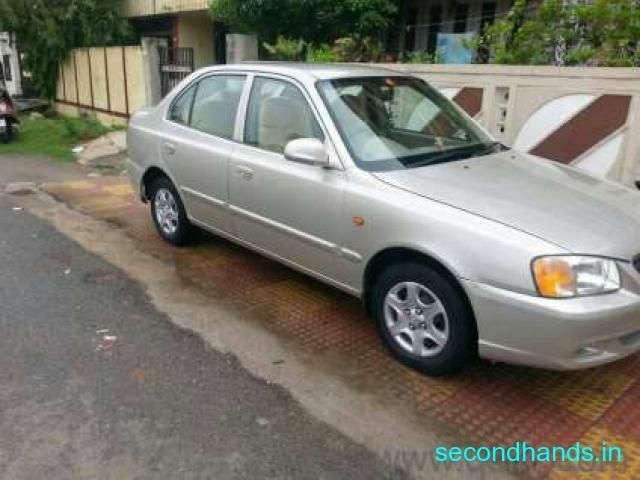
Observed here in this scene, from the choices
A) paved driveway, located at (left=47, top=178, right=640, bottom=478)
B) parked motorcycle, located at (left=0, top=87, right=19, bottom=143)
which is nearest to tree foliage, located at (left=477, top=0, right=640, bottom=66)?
paved driveway, located at (left=47, top=178, right=640, bottom=478)

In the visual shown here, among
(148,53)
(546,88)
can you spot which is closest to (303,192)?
(546,88)

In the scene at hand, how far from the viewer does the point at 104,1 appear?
583 inches

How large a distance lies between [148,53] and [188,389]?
10111 millimetres

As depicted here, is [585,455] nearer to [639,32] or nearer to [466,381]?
[466,381]

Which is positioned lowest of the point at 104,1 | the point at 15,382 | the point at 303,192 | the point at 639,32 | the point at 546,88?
the point at 15,382

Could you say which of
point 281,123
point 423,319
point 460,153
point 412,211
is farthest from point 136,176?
point 423,319

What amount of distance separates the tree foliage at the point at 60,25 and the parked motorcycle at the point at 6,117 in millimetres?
3371

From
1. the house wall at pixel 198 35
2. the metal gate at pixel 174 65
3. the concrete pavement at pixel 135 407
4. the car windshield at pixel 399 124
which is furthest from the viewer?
the house wall at pixel 198 35

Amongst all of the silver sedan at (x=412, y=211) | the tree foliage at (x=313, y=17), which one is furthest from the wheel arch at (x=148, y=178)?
the tree foliage at (x=313, y=17)

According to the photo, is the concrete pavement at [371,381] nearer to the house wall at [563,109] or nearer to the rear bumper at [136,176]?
the rear bumper at [136,176]

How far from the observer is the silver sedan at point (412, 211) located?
9.04 feet

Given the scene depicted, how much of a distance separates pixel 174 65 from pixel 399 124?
8776mm

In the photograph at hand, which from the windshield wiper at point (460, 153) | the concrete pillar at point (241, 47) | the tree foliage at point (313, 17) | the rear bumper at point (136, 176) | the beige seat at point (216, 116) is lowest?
the rear bumper at point (136, 176)

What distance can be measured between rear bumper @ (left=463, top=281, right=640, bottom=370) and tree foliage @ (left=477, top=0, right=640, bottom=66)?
3836 millimetres
